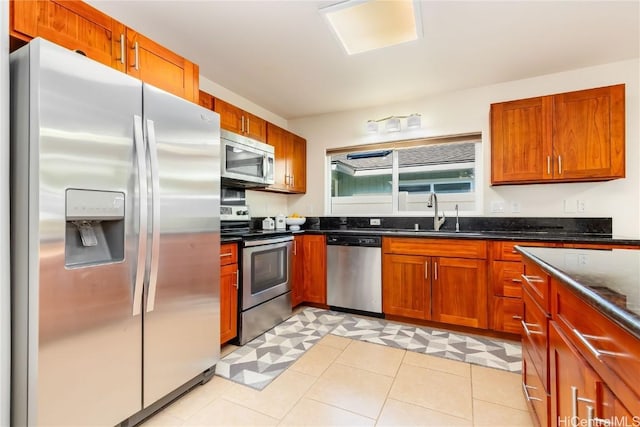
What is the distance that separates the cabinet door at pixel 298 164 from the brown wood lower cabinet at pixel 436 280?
4.72 feet

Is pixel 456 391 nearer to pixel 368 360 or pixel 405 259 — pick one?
pixel 368 360

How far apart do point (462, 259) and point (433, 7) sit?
198 centimetres

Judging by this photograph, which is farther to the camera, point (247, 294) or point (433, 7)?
point (247, 294)

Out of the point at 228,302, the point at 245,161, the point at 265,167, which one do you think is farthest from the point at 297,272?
the point at 245,161

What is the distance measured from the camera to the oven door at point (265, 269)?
2.43 m

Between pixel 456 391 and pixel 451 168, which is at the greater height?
pixel 451 168

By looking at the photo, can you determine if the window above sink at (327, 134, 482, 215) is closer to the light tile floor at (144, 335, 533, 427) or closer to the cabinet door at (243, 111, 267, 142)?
the cabinet door at (243, 111, 267, 142)

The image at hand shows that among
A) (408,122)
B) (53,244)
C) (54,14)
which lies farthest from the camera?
(408,122)

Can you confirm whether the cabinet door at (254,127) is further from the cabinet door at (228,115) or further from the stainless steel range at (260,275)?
the stainless steel range at (260,275)

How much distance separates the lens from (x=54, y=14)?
54.6 inches

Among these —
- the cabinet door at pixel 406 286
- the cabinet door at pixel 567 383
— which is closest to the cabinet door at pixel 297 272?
the cabinet door at pixel 406 286

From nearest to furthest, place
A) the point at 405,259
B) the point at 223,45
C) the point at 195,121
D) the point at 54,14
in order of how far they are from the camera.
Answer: the point at 54,14
the point at 195,121
the point at 223,45
the point at 405,259

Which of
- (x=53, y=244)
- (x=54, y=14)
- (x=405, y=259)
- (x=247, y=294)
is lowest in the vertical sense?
(x=247, y=294)

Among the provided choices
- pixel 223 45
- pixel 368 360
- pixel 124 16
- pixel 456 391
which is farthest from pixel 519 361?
pixel 124 16
